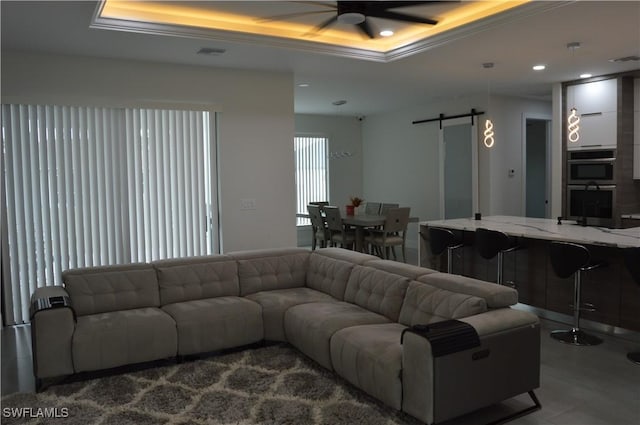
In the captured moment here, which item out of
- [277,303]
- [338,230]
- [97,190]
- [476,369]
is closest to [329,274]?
[277,303]

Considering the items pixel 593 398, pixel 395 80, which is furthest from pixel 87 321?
pixel 395 80

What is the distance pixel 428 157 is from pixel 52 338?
729cm

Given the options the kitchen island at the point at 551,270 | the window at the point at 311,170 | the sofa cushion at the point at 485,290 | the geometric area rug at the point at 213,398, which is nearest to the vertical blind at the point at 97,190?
the geometric area rug at the point at 213,398

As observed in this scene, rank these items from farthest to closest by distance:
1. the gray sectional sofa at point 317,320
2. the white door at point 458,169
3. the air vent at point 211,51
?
the white door at point 458,169 → the air vent at point 211,51 → the gray sectional sofa at point 317,320

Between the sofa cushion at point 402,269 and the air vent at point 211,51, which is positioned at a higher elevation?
the air vent at point 211,51

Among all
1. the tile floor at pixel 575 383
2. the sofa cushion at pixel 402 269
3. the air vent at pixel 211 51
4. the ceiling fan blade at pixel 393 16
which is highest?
the ceiling fan blade at pixel 393 16

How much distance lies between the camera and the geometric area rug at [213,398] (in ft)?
10.1

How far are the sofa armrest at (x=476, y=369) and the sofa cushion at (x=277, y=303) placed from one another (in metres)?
1.56

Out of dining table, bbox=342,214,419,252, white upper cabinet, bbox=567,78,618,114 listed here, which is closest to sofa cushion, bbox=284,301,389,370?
dining table, bbox=342,214,419,252

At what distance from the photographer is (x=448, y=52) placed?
17.4ft

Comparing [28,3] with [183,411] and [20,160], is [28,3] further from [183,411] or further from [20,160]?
[183,411]

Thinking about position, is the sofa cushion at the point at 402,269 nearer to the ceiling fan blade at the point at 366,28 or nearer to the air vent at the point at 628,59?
the ceiling fan blade at the point at 366,28

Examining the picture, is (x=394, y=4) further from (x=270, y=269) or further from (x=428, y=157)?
(x=428, y=157)

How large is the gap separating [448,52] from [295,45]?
1.59m
